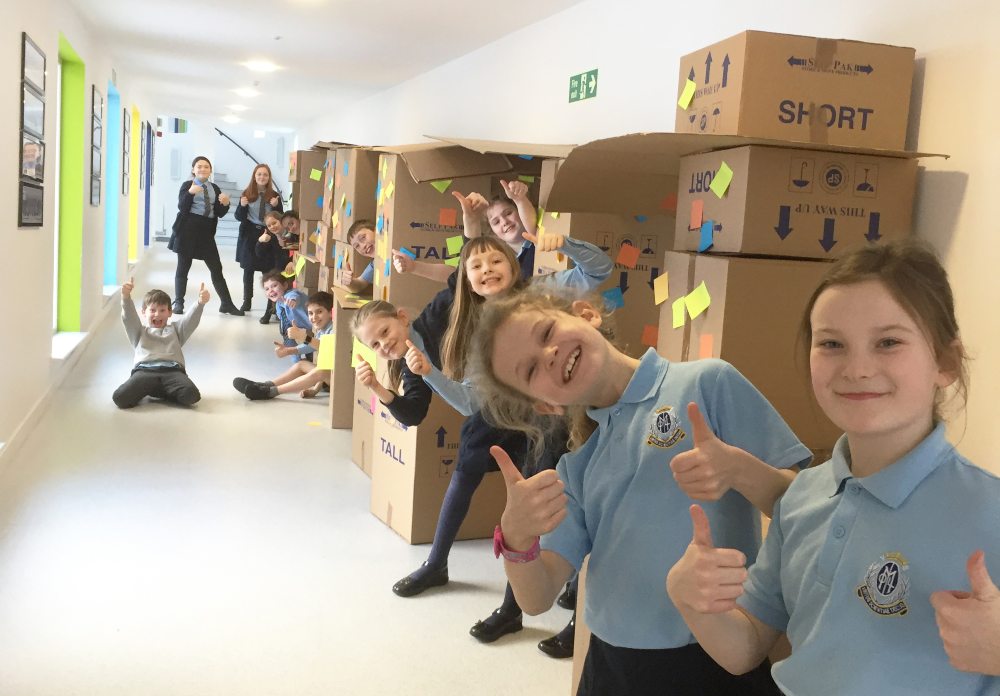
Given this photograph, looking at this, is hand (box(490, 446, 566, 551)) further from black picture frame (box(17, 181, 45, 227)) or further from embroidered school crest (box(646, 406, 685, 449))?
black picture frame (box(17, 181, 45, 227))

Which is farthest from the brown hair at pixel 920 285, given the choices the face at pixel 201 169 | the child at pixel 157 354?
the face at pixel 201 169

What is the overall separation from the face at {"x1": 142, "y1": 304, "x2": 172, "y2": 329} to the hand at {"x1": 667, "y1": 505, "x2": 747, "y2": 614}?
4.90 m

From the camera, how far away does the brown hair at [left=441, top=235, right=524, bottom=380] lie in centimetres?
263

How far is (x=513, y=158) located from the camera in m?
3.50

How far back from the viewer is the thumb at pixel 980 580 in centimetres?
83

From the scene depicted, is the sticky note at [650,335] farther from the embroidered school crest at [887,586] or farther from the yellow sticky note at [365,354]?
the embroidered school crest at [887,586]

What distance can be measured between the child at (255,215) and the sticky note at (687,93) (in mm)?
6788

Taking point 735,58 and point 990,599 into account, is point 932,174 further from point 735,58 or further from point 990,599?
point 990,599

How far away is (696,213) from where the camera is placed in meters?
2.05

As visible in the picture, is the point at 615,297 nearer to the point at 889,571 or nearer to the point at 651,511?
the point at 651,511

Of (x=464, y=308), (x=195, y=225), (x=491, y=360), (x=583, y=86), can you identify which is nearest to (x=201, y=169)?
(x=195, y=225)

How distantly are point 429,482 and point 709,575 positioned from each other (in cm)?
238

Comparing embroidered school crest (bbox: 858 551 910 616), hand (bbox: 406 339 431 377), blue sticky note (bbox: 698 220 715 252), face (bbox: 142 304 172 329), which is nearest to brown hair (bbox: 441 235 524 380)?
hand (bbox: 406 339 431 377)

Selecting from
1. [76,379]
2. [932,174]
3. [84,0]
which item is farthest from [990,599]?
[84,0]
